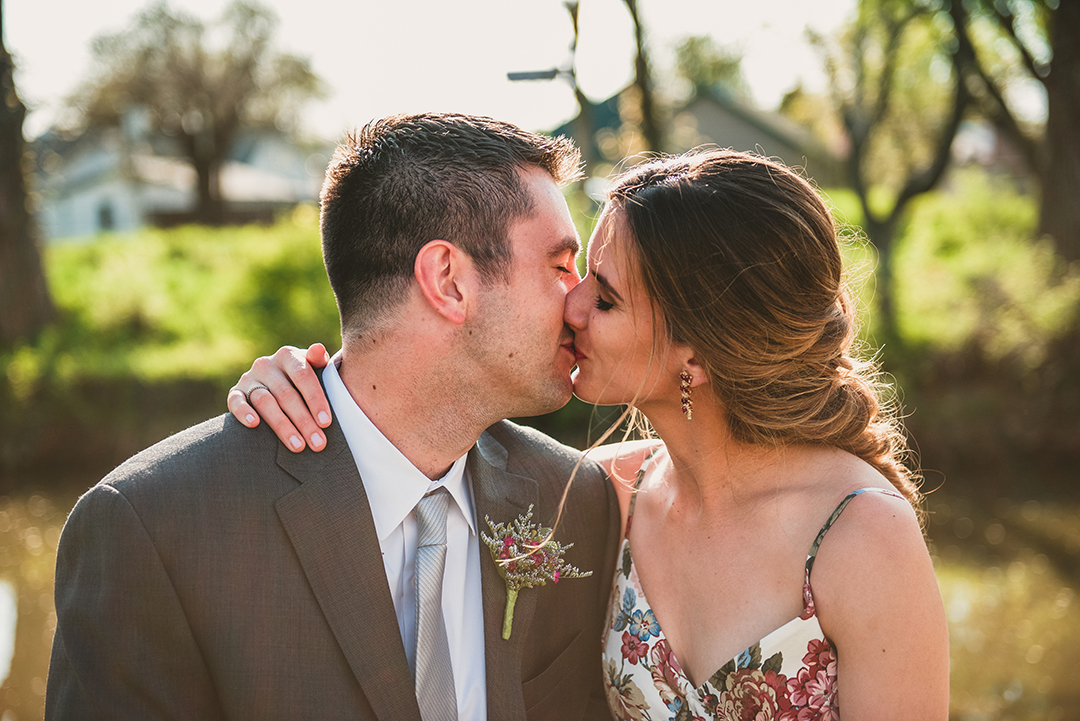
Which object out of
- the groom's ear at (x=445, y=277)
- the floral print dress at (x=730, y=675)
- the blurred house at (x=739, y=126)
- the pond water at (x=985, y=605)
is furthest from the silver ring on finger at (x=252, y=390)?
the blurred house at (x=739, y=126)

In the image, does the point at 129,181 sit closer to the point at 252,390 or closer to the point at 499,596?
the point at 252,390

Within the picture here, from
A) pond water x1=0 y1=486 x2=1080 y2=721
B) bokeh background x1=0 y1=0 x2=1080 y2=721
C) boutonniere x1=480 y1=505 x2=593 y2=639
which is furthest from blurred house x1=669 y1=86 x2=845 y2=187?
boutonniere x1=480 y1=505 x2=593 y2=639

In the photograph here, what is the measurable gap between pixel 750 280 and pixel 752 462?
660mm

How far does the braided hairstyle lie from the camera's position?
7.67ft

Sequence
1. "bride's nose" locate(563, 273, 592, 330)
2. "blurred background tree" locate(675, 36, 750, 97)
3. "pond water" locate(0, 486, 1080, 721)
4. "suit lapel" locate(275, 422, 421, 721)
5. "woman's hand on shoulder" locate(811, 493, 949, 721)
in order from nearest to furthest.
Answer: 1. "suit lapel" locate(275, 422, 421, 721)
2. "woman's hand on shoulder" locate(811, 493, 949, 721)
3. "bride's nose" locate(563, 273, 592, 330)
4. "pond water" locate(0, 486, 1080, 721)
5. "blurred background tree" locate(675, 36, 750, 97)

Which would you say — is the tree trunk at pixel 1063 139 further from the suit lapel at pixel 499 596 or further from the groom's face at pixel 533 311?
the suit lapel at pixel 499 596

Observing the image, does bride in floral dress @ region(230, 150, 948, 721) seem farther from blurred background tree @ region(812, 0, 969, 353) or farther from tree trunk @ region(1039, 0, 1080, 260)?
tree trunk @ region(1039, 0, 1080, 260)

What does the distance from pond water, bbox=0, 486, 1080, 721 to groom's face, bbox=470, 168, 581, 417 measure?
3982mm

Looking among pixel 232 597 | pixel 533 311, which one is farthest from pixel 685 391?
pixel 232 597

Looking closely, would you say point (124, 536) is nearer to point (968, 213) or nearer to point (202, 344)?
point (202, 344)

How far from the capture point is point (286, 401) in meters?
2.31

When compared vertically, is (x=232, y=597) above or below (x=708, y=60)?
below

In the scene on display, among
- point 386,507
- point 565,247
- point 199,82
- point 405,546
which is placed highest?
point 199,82

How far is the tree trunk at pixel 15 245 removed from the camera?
11.4m
